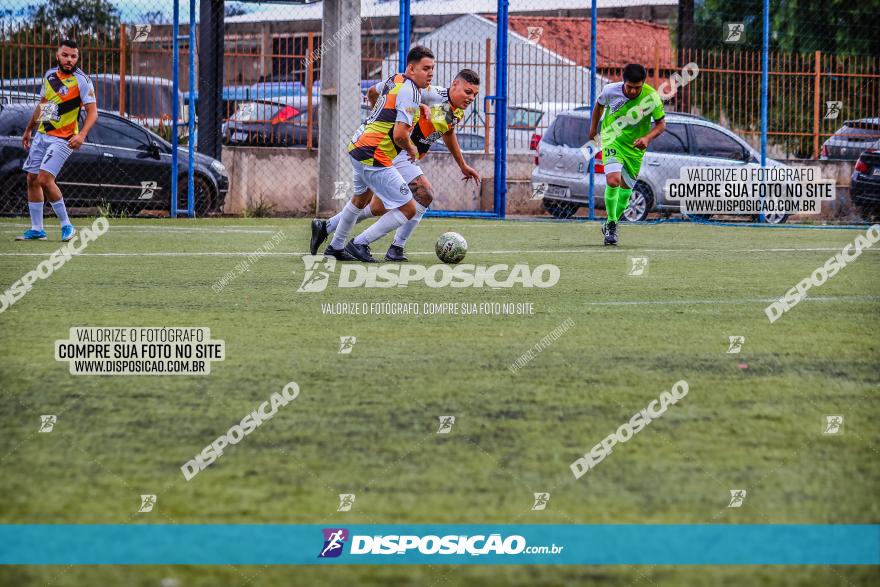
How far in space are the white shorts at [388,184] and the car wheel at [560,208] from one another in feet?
30.8

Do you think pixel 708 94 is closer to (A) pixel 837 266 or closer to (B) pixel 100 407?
(A) pixel 837 266

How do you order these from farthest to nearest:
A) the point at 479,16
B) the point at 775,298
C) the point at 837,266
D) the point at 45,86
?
1. the point at 479,16
2. the point at 45,86
3. the point at 837,266
4. the point at 775,298

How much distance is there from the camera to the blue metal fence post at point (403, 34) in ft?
55.6

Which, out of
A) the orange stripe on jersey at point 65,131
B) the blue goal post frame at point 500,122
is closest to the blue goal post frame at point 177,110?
the blue goal post frame at point 500,122

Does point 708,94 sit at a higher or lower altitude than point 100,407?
higher

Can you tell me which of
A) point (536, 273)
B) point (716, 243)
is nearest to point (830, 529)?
point (536, 273)

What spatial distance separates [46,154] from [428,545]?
10.6 metres

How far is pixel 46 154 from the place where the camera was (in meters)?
12.7

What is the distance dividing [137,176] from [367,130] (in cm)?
789

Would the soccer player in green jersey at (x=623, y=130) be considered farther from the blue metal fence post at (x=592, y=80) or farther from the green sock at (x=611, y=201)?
the blue metal fence post at (x=592, y=80)

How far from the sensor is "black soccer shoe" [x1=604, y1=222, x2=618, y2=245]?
13109mm

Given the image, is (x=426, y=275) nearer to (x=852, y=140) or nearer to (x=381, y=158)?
(x=381, y=158)

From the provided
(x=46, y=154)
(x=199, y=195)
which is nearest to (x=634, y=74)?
(x=46, y=154)

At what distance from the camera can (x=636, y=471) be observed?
3.66m
